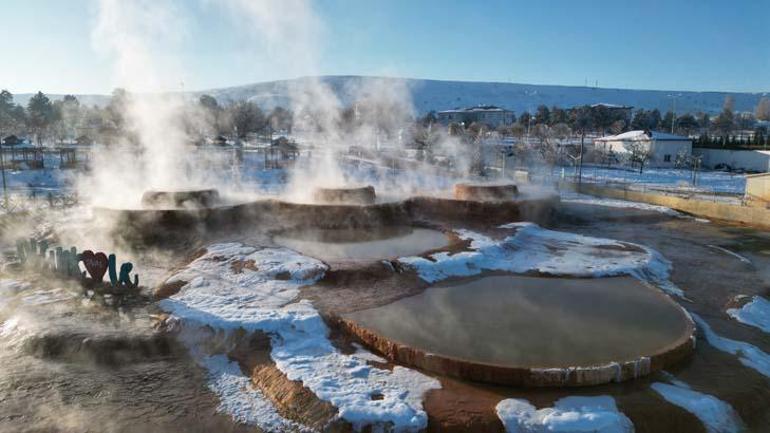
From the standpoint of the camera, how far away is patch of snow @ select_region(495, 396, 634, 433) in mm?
4512

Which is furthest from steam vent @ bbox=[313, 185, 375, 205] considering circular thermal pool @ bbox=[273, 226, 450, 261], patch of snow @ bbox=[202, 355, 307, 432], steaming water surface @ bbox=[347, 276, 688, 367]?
patch of snow @ bbox=[202, 355, 307, 432]

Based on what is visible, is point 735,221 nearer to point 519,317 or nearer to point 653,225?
point 653,225

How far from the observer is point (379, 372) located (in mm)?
5449

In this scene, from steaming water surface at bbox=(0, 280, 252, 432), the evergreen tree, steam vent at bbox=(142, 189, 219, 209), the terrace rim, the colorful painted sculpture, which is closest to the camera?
steaming water surface at bbox=(0, 280, 252, 432)

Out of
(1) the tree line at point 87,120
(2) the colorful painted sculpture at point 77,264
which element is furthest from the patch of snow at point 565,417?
(1) the tree line at point 87,120

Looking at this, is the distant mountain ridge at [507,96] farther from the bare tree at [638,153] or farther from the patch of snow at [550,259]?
the patch of snow at [550,259]

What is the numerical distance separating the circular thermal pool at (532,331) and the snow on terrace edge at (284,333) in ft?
1.44

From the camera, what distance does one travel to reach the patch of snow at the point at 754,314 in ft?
23.6

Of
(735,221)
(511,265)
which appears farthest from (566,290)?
(735,221)

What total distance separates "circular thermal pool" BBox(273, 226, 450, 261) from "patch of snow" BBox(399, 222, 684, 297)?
31.3 inches

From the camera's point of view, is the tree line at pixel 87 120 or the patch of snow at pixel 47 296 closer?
the patch of snow at pixel 47 296

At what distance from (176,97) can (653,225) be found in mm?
15415

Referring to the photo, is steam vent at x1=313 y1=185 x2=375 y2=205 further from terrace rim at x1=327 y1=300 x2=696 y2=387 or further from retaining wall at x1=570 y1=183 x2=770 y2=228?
retaining wall at x1=570 y1=183 x2=770 y2=228

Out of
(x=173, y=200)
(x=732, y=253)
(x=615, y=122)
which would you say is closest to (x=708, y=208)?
(x=732, y=253)
